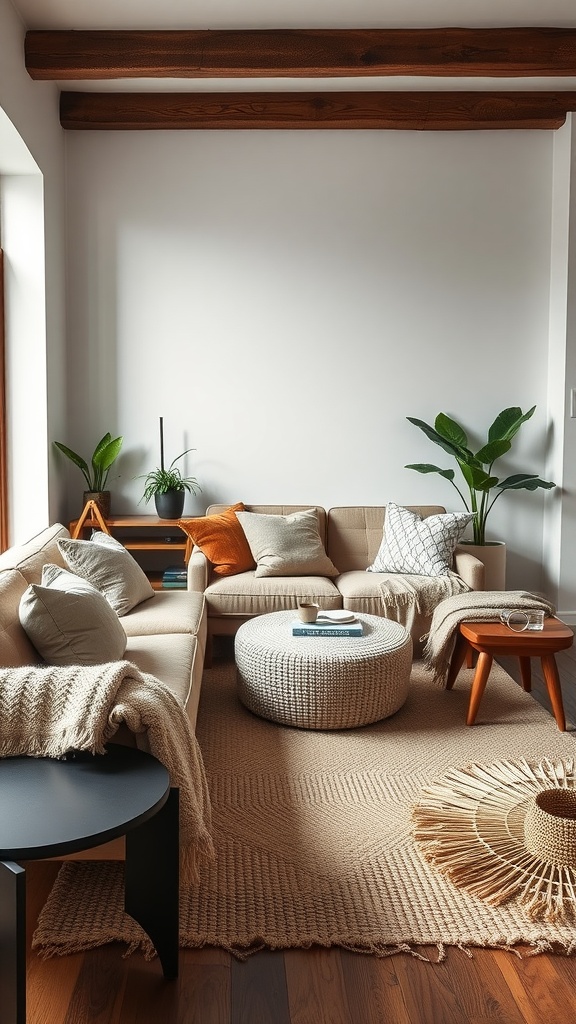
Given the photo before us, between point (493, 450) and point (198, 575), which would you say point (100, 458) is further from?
point (493, 450)

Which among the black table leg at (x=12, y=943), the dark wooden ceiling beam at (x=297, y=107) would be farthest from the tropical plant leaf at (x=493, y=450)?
the black table leg at (x=12, y=943)

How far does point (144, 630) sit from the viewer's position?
10.6ft

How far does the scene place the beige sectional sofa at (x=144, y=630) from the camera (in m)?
2.28

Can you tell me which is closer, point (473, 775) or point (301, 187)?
point (473, 775)

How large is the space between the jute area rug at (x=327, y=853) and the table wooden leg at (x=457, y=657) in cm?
23

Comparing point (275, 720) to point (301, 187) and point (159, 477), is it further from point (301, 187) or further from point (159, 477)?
point (301, 187)

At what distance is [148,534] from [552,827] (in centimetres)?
337

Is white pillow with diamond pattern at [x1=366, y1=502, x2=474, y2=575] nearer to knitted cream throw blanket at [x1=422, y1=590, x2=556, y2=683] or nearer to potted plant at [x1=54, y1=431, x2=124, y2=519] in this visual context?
knitted cream throw blanket at [x1=422, y1=590, x2=556, y2=683]

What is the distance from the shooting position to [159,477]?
4836 mm

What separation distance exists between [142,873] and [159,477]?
3.23 metres

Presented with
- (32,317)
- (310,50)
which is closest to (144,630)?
(32,317)

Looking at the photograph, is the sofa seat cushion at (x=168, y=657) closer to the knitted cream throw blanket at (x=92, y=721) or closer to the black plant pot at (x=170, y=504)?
the knitted cream throw blanket at (x=92, y=721)

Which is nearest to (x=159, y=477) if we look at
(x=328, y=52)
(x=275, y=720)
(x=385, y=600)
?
(x=385, y=600)

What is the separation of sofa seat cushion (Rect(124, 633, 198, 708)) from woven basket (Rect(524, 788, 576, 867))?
102cm
